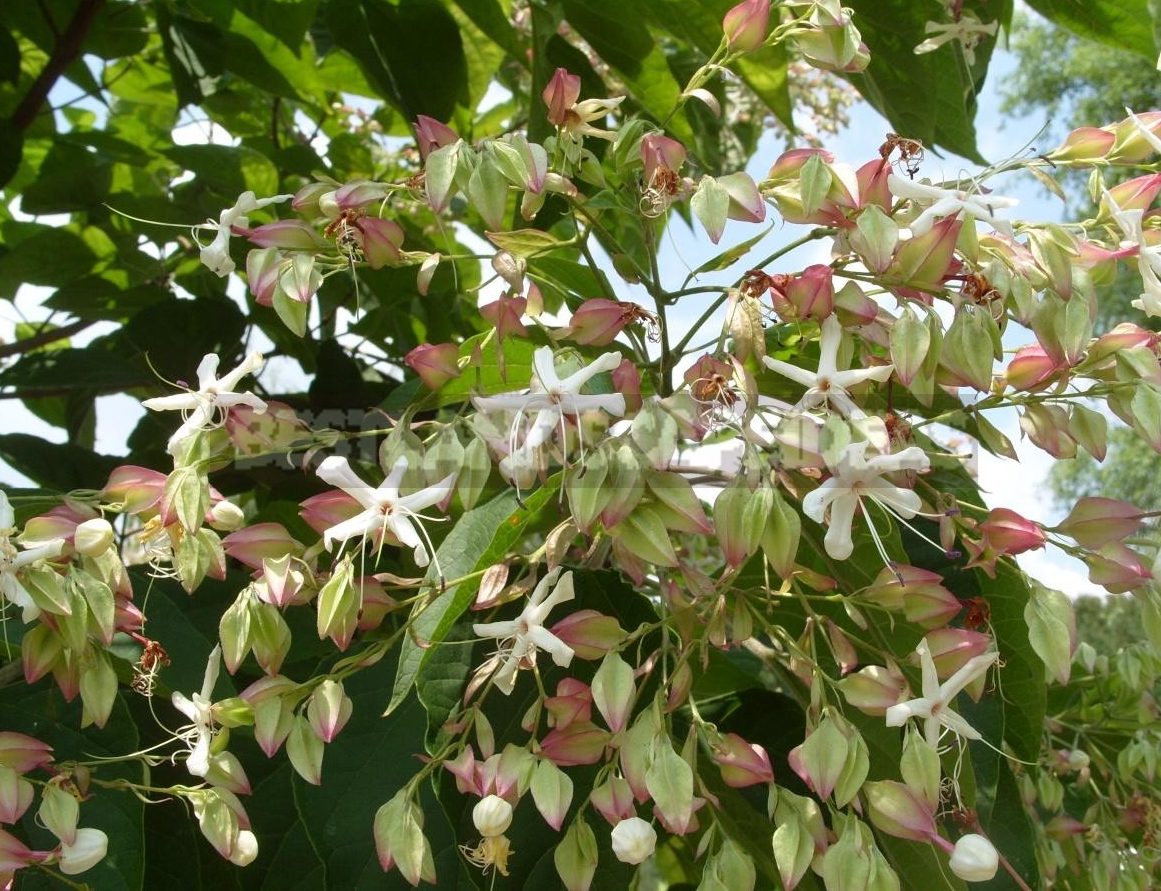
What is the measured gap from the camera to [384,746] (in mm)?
646

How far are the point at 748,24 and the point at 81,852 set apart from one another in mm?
512

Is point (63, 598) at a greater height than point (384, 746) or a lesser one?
greater

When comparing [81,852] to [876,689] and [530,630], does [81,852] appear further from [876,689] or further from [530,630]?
[876,689]

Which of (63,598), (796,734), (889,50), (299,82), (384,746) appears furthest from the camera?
(299,82)

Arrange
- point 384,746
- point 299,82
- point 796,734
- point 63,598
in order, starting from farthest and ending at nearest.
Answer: point 299,82
point 796,734
point 384,746
point 63,598

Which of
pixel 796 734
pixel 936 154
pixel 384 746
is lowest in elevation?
pixel 796 734

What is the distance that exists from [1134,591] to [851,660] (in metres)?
0.14

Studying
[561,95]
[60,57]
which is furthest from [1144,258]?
[60,57]

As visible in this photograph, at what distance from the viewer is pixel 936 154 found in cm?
94

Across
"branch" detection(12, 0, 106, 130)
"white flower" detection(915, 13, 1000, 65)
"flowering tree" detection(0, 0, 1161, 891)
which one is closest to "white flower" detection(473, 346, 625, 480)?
"flowering tree" detection(0, 0, 1161, 891)

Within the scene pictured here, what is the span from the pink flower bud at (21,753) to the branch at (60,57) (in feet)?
2.51

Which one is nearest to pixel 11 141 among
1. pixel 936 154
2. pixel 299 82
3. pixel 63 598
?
pixel 299 82

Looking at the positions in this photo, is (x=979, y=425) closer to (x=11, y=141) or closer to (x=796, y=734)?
(x=796, y=734)

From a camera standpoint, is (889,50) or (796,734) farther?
(889,50)
